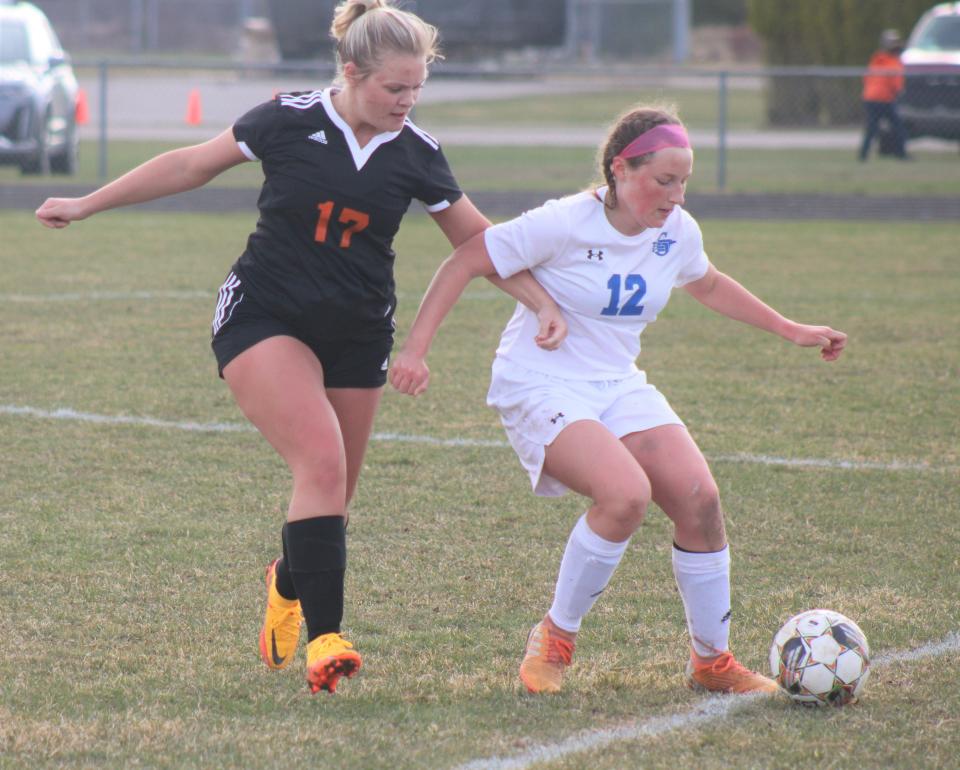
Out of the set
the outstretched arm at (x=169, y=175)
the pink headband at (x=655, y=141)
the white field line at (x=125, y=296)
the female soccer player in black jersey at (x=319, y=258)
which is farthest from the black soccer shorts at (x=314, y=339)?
the white field line at (x=125, y=296)

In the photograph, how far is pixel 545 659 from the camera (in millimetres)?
3936

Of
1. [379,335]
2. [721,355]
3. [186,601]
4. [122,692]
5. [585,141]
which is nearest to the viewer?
[122,692]

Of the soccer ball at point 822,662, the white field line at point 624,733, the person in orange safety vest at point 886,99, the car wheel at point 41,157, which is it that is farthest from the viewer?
the person in orange safety vest at point 886,99

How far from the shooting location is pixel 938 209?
17.1m

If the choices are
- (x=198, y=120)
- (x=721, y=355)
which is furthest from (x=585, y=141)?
(x=721, y=355)

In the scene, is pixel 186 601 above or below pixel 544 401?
below

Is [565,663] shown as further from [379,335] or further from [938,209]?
[938,209]

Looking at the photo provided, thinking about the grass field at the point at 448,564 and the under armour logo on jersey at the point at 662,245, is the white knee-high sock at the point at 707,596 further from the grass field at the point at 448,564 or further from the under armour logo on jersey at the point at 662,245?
the under armour logo on jersey at the point at 662,245

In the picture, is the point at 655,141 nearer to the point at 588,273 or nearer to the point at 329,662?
the point at 588,273

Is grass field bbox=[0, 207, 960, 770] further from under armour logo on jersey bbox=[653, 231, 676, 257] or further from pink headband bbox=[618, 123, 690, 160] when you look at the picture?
pink headband bbox=[618, 123, 690, 160]

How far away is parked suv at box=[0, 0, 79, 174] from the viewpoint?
17609 mm

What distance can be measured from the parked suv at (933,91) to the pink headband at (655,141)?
725 inches

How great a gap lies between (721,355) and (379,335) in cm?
501

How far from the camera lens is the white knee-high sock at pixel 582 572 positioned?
3898mm
